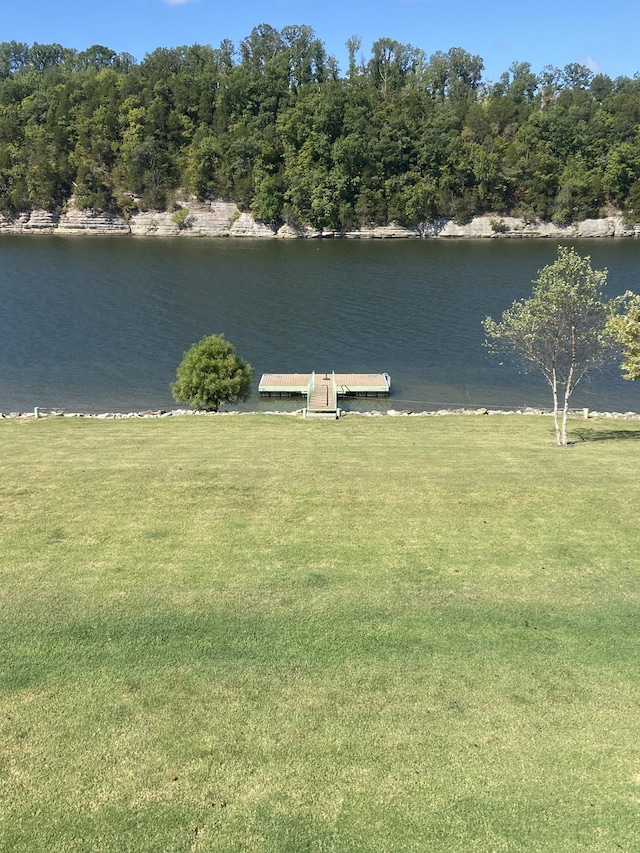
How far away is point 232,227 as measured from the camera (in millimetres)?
147500

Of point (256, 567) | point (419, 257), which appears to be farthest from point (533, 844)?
point (419, 257)

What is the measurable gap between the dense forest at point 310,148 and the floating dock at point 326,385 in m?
96.2

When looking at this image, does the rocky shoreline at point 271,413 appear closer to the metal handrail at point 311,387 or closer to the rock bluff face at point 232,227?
the metal handrail at point 311,387

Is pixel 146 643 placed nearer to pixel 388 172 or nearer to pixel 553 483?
pixel 553 483

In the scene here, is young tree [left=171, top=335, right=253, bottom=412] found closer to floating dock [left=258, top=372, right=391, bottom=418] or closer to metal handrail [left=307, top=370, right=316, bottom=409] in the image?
metal handrail [left=307, top=370, right=316, bottom=409]

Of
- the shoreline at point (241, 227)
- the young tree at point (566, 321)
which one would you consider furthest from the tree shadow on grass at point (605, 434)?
the shoreline at point (241, 227)

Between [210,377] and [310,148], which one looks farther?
[310,148]

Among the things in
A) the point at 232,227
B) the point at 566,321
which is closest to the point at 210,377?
the point at 566,321

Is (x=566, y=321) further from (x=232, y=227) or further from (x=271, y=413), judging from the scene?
(x=232, y=227)

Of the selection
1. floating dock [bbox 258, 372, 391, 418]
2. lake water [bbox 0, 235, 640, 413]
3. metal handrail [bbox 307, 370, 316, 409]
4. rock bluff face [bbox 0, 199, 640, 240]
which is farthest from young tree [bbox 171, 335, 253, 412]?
rock bluff face [bbox 0, 199, 640, 240]

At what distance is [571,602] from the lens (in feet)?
46.2

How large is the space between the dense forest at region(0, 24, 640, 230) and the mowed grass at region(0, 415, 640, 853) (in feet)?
429

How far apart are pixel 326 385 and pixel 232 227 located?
107 meters

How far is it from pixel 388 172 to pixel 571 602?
151 meters
